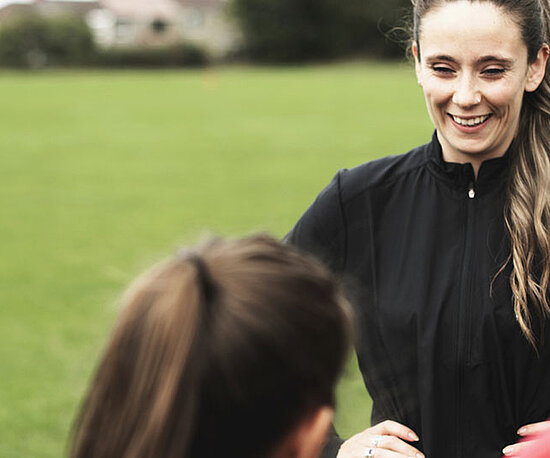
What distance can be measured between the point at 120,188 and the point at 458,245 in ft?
38.7

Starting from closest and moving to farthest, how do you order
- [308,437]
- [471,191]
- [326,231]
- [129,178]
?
[308,437]
[471,191]
[326,231]
[129,178]

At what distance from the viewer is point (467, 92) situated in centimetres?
248


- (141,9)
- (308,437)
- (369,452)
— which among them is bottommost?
(369,452)

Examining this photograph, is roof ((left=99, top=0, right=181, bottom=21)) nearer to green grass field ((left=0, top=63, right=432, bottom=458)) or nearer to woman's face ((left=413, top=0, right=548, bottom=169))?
green grass field ((left=0, top=63, right=432, bottom=458))

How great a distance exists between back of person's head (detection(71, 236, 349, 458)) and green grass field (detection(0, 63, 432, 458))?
6.9 inches

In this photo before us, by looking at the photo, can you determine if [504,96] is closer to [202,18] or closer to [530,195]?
[530,195]

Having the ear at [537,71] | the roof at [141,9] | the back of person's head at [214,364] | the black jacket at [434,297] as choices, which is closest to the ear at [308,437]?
the back of person's head at [214,364]

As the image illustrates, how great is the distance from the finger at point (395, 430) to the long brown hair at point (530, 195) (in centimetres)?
40

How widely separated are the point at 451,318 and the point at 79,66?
5501 cm

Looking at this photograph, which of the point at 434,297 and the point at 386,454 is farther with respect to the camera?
the point at 434,297

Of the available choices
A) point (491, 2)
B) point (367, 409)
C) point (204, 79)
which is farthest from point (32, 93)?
point (491, 2)

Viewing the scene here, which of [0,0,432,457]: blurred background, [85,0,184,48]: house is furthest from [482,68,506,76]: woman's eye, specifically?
[85,0,184,48]: house

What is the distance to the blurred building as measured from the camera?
82375mm

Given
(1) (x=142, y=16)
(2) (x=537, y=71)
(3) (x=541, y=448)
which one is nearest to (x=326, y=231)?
(2) (x=537, y=71)
